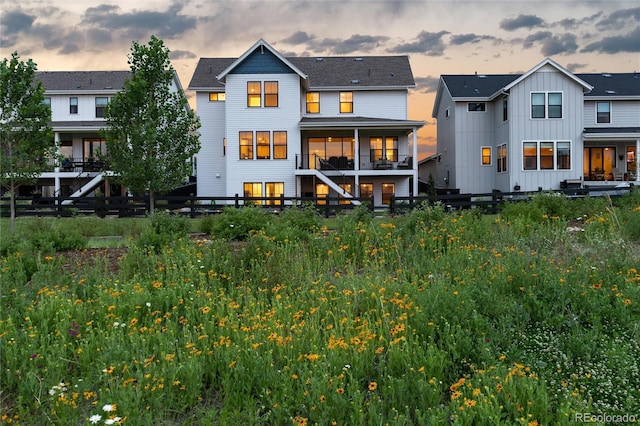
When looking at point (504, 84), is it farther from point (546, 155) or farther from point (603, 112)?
point (546, 155)

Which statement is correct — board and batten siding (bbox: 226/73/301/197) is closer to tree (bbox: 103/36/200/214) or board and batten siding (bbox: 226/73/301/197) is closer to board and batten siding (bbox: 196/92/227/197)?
board and batten siding (bbox: 196/92/227/197)

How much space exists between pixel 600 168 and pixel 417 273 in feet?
109

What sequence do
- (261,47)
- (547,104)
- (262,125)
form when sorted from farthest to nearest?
(547,104) → (262,125) → (261,47)

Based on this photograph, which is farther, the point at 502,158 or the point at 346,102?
the point at 502,158

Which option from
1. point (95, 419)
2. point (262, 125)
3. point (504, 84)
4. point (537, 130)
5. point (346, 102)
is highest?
point (504, 84)

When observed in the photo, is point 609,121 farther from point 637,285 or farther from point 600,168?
point 637,285

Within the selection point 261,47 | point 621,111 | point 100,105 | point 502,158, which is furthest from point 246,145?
point 621,111

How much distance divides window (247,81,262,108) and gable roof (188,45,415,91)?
2094mm

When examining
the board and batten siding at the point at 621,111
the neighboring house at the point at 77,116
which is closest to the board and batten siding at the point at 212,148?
the neighboring house at the point at 77,116

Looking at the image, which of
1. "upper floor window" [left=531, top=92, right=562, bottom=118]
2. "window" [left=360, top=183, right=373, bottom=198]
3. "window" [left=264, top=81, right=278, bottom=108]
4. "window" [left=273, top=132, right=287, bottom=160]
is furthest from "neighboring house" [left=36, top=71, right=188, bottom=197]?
"upper floor window" [left=531, top=92, right=562, bottom=118]

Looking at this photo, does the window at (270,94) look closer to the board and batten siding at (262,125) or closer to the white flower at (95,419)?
the board and batten siding at (262,125)

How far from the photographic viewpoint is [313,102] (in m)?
33.5

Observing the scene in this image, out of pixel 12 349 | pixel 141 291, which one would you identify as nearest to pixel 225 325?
pixel 141 291

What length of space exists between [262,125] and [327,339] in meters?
26.4
